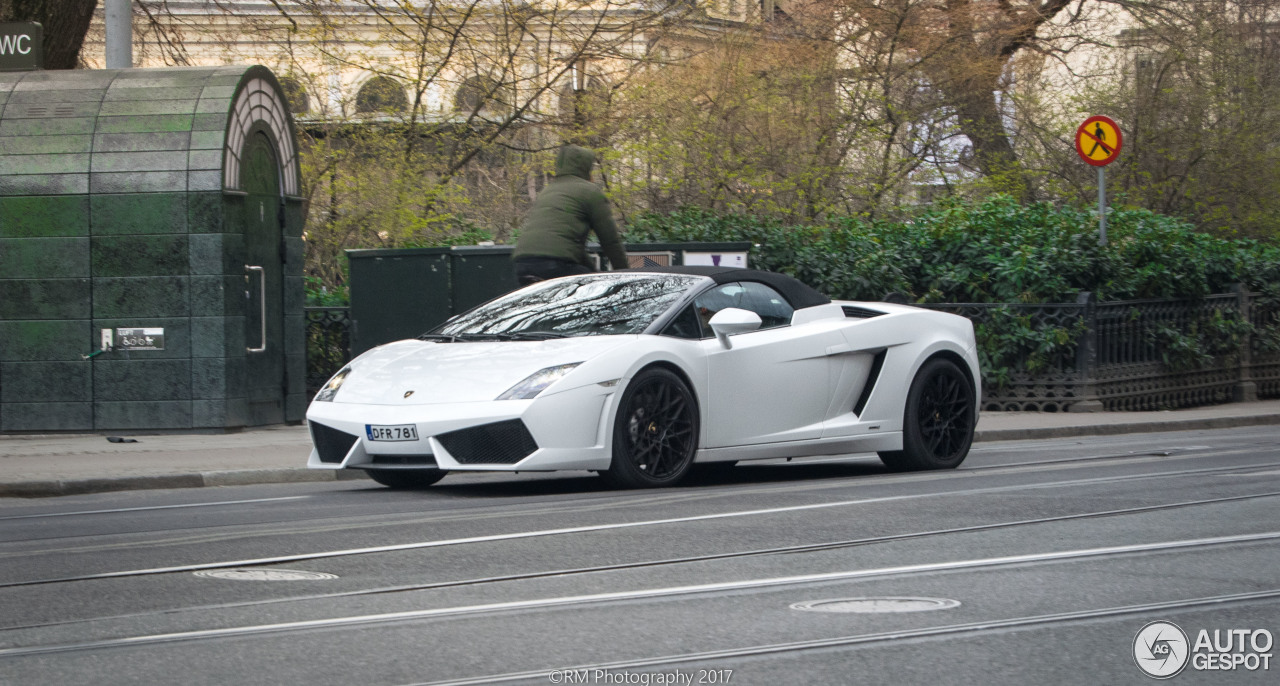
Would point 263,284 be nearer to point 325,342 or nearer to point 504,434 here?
point 325,342

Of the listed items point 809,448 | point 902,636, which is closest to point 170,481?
point 809,448

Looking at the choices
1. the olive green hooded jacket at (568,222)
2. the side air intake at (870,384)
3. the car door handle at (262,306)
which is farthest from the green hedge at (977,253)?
the side air intake at (870,384)

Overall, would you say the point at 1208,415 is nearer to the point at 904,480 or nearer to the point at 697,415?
the point at 904,480

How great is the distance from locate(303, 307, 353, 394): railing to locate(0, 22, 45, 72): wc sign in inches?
143

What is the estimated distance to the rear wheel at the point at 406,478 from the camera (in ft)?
30.3

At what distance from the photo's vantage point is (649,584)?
5.48 meters

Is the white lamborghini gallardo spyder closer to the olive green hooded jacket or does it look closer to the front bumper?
the front bumper

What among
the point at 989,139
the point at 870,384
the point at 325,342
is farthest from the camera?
the point at 989,139

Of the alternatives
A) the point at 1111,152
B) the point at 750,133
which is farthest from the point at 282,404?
the point at 750,133

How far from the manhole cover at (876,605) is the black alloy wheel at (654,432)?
3281mm

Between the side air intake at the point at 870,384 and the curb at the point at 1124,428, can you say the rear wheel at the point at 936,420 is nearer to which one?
the side air intake at the point at 870,384

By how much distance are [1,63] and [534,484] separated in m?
7.75

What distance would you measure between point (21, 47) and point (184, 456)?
16.8 ft

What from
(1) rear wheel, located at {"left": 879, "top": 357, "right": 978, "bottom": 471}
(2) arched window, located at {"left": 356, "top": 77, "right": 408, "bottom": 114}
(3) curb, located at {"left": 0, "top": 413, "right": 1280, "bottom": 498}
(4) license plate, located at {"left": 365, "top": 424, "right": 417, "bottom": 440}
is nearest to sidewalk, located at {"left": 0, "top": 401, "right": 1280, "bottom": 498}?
(3) curb, located at {"left": 0, "top": 413, "right": 1280, "bottom": 498}
